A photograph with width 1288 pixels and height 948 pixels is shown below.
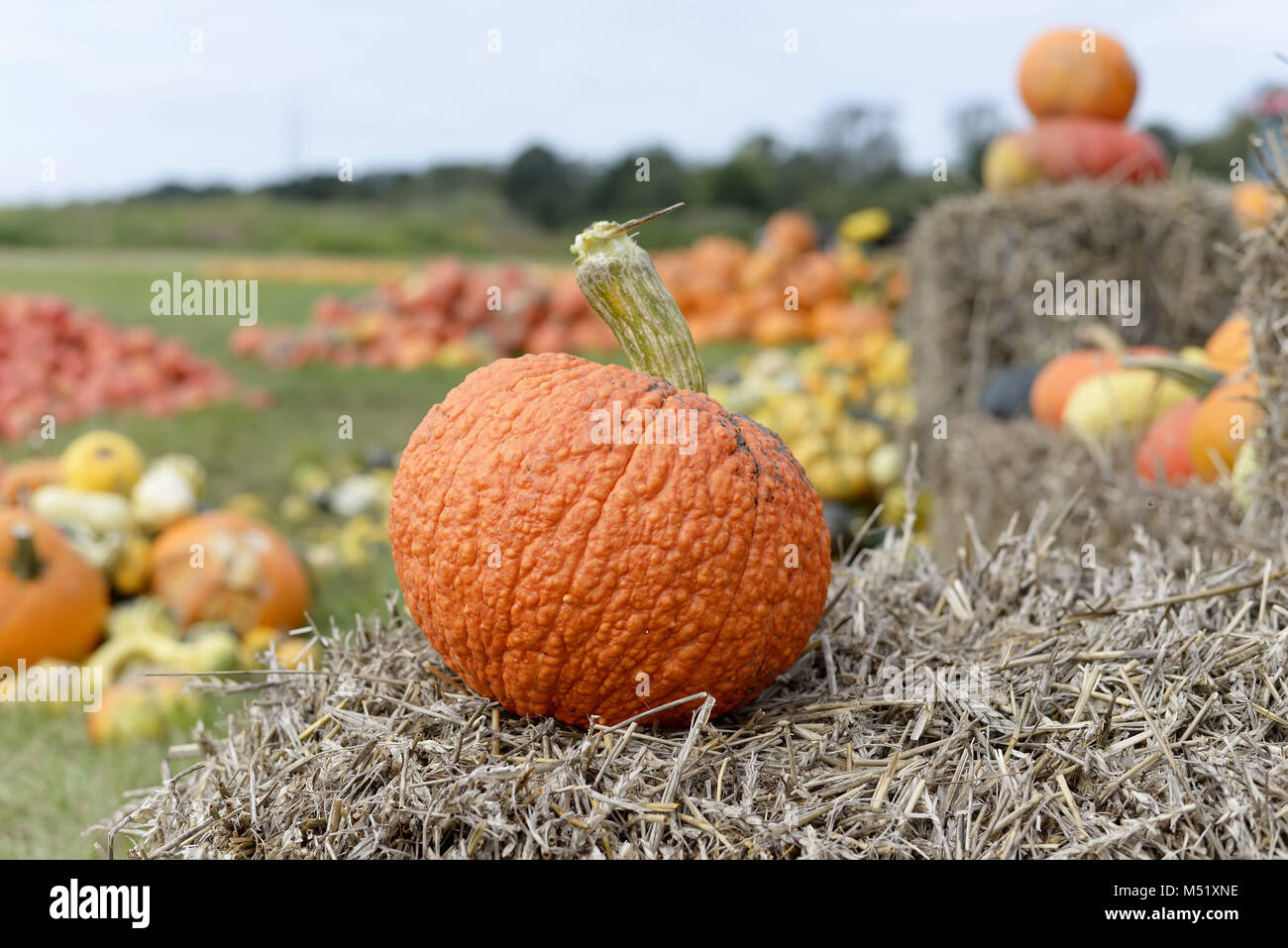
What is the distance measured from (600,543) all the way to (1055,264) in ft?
15.8

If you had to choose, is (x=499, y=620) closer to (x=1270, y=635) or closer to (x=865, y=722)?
(x=865, y=722)

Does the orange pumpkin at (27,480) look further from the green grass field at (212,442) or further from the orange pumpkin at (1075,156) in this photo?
the orange pumpkin at (1075,156)

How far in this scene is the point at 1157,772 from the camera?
1.77 meters

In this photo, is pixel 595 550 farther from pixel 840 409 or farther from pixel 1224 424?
pixel 840 409

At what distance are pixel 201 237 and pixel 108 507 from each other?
67.2ft

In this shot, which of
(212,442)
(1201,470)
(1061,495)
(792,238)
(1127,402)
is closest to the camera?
(1201,470)

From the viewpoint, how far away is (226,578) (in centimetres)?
432

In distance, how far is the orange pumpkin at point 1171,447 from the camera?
12.0ft

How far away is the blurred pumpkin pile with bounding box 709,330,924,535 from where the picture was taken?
615 cm

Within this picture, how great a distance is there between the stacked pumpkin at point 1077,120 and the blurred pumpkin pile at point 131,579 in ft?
15.5

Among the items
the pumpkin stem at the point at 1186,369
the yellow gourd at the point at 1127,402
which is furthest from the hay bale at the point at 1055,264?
the pumpkin stem at the point at 1186,369

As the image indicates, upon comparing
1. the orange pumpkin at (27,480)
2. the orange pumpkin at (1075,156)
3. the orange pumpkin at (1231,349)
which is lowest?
the orange pumpkin at (27,480)

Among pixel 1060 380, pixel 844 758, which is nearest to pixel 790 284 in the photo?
pixel 1060 380

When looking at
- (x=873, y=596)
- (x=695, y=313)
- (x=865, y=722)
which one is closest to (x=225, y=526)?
(x=873, y=596)
